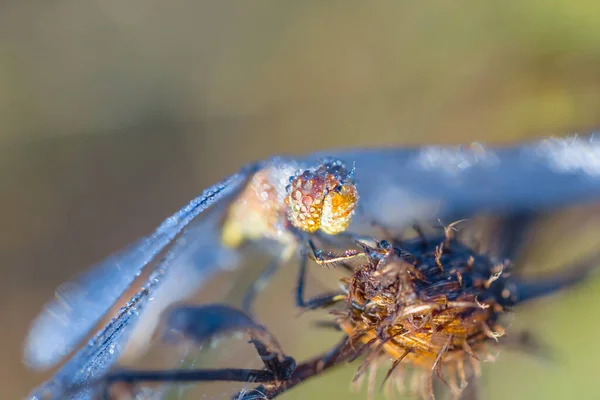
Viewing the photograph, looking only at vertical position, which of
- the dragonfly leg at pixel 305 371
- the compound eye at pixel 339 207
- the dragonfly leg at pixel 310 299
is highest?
the compound eye at pixel 339 207

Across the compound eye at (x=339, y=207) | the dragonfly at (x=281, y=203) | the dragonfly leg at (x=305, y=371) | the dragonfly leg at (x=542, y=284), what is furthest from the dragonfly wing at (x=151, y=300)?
the dragonfly leg at (x=542, y=284)

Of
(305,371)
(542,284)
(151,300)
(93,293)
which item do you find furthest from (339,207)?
(93,293)

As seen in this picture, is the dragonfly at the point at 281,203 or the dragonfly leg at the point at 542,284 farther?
the dragonfly at the point at 281,203

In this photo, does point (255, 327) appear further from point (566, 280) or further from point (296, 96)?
point (296, 96)

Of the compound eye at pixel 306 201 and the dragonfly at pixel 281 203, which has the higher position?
the compound eye at pixel 306 201

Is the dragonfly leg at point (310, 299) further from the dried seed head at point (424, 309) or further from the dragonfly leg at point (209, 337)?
the dragonfly leg at point (209, 337)

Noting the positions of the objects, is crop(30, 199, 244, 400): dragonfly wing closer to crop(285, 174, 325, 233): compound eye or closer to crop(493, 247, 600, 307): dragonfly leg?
crop(285, 174, 325, 233): compound eye

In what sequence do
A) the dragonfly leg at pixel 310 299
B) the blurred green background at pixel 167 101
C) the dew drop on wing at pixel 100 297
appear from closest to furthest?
the dragonfly leg at pixel 310 299, the dew drop on wing at pixel 100 297, the blurred green background at pixel 167 101
